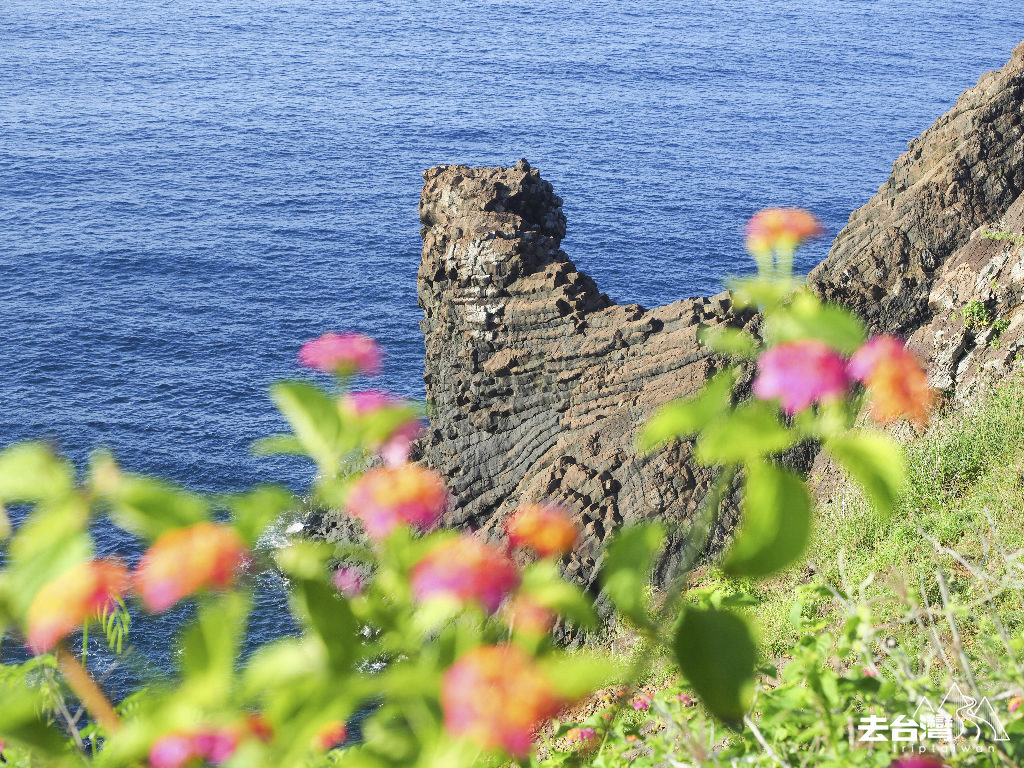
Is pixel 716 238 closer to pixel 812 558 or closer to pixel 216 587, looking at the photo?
pixel 812 558

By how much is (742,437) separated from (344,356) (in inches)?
41.6

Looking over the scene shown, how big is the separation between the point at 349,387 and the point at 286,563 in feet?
2.33

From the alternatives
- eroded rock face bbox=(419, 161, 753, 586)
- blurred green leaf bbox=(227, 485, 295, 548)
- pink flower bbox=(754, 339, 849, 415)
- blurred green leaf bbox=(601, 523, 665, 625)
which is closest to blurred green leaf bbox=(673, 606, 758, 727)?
blurred green leaf bbox=(601, 523, 665, 625)

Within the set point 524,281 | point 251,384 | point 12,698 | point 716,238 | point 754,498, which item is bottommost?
point 251,384

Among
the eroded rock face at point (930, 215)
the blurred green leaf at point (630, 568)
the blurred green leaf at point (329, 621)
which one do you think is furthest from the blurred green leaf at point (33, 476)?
the eroded rock face at point (930, 215)

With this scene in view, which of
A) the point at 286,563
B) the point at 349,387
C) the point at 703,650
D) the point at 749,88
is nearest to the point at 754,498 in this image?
the point at 703,650

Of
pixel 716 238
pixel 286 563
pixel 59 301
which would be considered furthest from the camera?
pixel 716 238

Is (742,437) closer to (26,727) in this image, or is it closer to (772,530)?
(772,530)

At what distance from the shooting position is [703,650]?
1.93 meters

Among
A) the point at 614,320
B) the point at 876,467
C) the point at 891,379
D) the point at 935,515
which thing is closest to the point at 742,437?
the point at 876,467

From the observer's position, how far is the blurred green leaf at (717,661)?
6.26 ft

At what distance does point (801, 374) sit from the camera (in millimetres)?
1765

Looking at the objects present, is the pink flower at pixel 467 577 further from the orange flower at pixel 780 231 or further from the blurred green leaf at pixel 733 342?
the orange flower at pixel 780 231

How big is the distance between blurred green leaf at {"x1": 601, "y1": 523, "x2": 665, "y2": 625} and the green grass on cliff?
28.8ft
